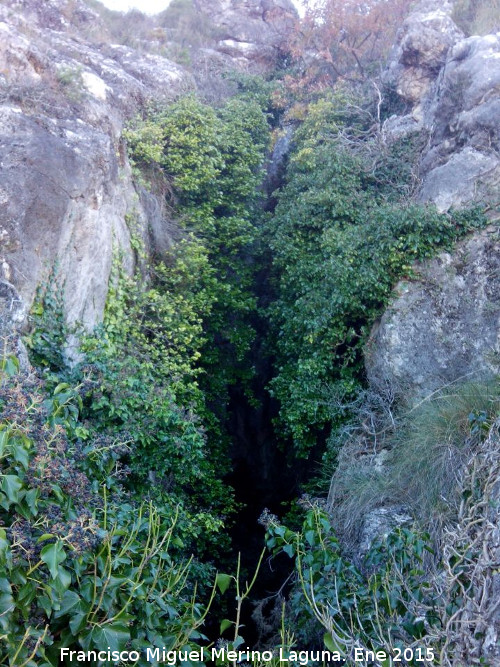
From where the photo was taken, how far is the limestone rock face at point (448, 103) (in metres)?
10.2

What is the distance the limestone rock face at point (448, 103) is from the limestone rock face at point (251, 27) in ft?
19.7

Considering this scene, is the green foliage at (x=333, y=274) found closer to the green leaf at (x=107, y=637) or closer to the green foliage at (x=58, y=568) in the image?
the green foliage at (x=58, y=568)

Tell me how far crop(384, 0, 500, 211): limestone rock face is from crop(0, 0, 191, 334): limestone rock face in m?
5.05

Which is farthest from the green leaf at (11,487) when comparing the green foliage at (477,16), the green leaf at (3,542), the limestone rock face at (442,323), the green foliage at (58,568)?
the green foliage at (477,16)

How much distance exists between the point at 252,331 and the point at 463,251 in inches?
158

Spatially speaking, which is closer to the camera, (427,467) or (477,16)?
(427,467)

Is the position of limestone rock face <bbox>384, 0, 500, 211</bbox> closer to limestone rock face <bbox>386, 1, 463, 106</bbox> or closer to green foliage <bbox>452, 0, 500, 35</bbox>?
limestone rock face <bbox>386, 1, 463, 106</bbox>

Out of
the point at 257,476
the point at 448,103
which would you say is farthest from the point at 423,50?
the point at 257,476

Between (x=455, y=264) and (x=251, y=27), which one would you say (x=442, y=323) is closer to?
(x=455, y=264)

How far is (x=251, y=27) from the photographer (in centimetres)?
1981

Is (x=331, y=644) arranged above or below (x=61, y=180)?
below

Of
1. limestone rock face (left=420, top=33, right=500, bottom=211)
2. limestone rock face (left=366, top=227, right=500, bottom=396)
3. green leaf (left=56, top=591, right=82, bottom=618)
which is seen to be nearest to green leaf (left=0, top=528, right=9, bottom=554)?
green leaf (left=56, top=591, right=82, bottom=618)

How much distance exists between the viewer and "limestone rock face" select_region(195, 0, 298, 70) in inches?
749

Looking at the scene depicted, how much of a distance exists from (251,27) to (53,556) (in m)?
19.5
